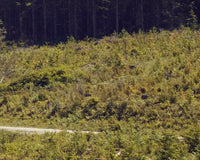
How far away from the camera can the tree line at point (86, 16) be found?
4066cm

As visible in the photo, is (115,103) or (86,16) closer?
(115,103)

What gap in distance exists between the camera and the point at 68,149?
8.47 m

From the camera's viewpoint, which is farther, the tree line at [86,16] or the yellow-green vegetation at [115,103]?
the tree line at [86,16]

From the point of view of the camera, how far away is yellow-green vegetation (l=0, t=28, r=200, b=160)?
320 inches

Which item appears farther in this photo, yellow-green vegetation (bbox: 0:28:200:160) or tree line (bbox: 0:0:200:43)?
tree line (bbox: 0:0:200:43)

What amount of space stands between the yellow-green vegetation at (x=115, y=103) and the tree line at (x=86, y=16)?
18226mm

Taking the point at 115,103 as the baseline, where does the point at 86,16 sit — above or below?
above

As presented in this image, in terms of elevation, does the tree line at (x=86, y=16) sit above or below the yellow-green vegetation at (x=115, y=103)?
above

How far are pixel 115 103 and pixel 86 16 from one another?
123 feet

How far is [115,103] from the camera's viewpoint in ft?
42.3

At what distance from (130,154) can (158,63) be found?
10083 mm

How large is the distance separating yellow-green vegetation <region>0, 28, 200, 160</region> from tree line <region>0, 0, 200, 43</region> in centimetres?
1823

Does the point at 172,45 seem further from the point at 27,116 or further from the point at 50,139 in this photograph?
the point at 50,139

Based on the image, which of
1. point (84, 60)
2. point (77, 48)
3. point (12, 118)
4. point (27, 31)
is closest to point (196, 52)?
point (84, 60)
